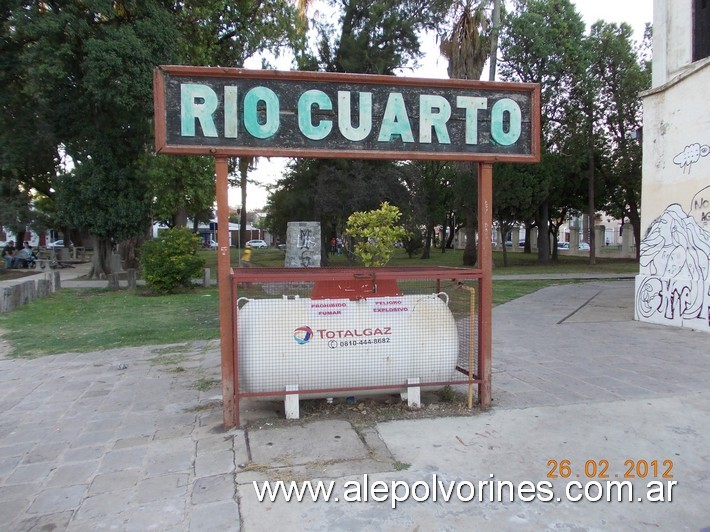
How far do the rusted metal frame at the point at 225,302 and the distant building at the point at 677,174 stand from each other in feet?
26.1

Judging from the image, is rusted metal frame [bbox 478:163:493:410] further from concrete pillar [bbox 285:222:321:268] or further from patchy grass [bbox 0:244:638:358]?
concrete pillar [bbox 285:222:321:268]

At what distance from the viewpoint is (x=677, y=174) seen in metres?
9.35

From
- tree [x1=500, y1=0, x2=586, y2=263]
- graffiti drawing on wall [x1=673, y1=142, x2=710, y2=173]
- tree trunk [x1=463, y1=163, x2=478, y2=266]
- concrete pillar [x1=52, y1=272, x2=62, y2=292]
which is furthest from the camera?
tree trunk [x1=463, y1=163, x2=478, y2=266]

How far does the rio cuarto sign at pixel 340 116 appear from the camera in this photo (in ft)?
14.1

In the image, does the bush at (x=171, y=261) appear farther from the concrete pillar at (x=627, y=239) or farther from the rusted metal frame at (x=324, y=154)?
the concrete pillar at (x=627, y=239)

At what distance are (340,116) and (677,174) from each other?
24.8 ft

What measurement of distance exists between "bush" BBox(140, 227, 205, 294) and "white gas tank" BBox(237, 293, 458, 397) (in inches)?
461

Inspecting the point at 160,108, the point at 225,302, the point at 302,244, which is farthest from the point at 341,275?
the point at 302,244

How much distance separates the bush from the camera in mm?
15562

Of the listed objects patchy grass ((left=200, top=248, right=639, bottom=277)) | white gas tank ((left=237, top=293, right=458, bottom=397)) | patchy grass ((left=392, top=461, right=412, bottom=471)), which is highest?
white gas tank ((left=237, top=293, right=458, bottom=397))

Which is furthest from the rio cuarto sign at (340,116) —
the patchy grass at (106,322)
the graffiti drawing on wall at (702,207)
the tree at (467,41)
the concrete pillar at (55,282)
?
the tree at (467,41)

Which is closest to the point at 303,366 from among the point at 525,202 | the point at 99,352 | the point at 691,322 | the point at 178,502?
the point at 178,502

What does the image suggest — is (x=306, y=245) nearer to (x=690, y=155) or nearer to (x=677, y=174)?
(x=677, y=174)

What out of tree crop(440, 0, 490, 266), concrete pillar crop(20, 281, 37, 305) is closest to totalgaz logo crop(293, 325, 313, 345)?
concrete pillar crop(20, 281, 37, 305)
